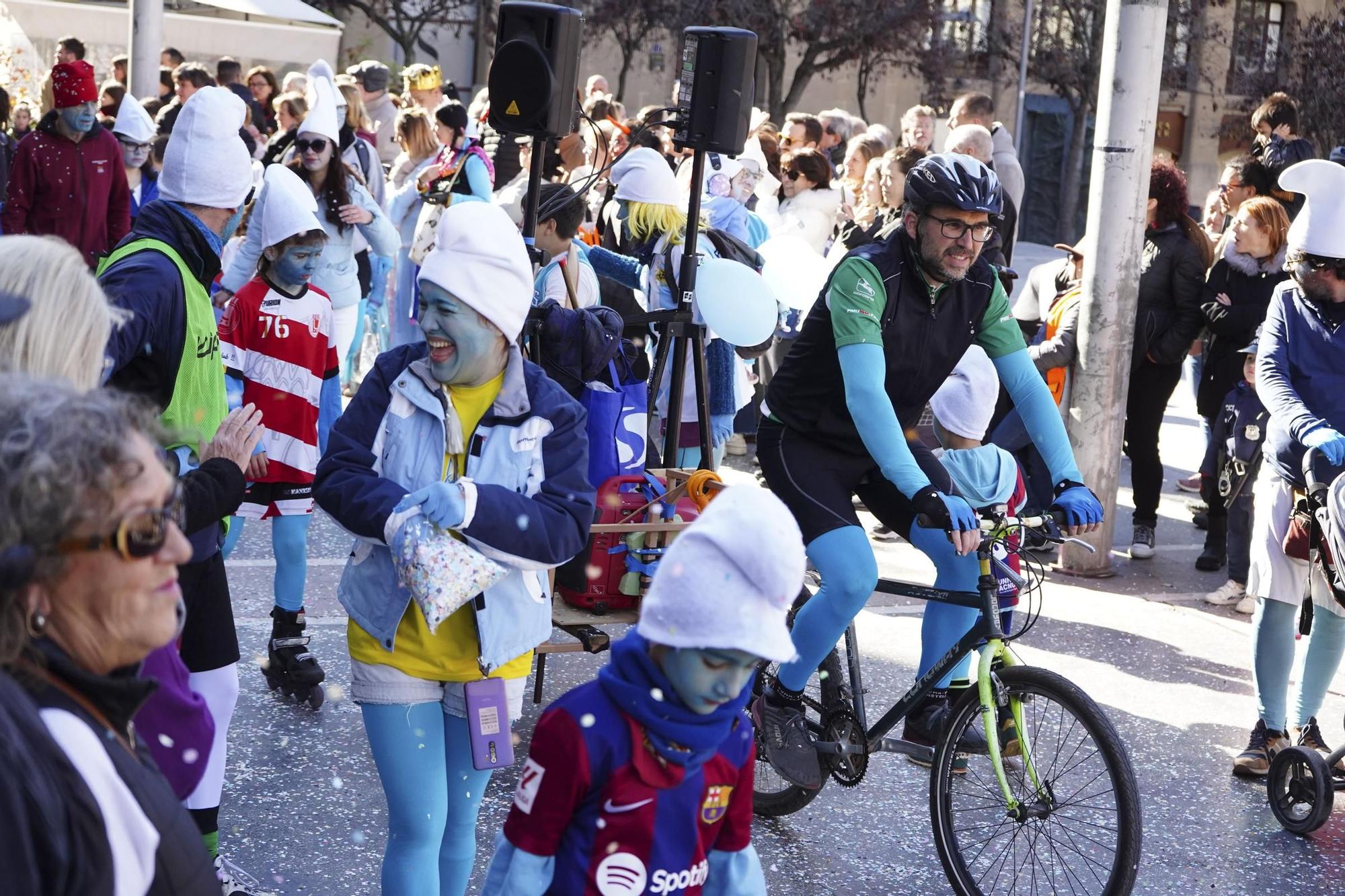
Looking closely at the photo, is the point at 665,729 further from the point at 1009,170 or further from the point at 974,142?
the point at 1009,170

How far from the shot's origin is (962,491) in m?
5.05

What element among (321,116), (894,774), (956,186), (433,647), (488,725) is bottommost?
(894,774)

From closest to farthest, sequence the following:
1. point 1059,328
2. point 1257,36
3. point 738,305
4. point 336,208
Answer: point 738,305, point 336,208, point 1059,328, point 1257,36

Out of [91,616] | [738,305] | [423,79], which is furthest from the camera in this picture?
[423,79]

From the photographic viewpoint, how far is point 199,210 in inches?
157

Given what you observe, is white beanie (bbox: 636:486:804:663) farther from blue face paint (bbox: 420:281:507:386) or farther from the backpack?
the backpack

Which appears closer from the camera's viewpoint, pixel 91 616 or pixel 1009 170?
pixel 91 616

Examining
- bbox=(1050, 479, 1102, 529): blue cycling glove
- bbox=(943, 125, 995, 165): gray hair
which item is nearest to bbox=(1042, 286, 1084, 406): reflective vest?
bbox=(943, 125, 995, 165): gray hair

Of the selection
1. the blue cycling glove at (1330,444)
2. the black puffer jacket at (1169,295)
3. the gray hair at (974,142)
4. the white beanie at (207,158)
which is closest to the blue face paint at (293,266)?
the white beanie at (207,158)

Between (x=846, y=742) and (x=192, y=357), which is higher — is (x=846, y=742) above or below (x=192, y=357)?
below

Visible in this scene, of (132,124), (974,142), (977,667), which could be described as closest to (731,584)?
(977,667)

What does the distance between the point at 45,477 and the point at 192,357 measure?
7.35ft

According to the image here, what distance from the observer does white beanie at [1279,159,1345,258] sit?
5055 millimetres

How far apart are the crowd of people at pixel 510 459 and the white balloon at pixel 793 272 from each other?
0.29 feet
